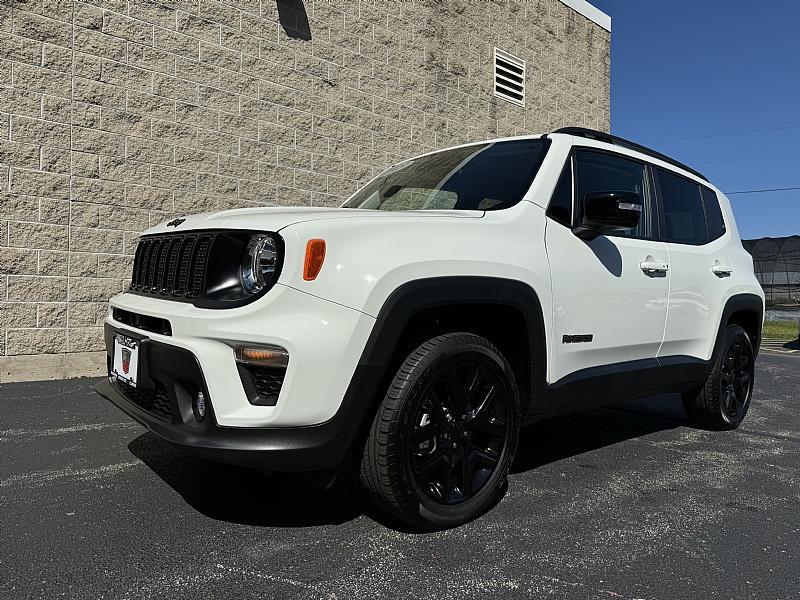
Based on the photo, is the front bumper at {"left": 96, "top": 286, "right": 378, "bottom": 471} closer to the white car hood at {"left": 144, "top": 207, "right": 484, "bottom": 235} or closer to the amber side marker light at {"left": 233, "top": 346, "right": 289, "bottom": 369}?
the amber side marker light at {"left": 233, "top": 346, "right": 289, "bottom": 369}

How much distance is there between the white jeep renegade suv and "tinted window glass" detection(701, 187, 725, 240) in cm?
83

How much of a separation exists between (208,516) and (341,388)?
937 mm

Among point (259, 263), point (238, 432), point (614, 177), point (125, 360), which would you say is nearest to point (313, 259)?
point (259, 263)

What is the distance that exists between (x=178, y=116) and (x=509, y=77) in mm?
6051

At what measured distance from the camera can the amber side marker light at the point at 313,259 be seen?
240 cm

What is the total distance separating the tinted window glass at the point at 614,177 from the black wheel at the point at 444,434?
48.1 inches

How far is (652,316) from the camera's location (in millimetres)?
3816

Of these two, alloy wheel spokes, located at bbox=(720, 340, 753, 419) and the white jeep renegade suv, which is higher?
the white jeep renegade suv

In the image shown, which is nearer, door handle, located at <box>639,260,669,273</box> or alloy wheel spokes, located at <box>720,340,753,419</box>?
door handle, located at <box>639,260,669,273</box>

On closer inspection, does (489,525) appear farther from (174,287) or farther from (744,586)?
(174,287)

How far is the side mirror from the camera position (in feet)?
10.6

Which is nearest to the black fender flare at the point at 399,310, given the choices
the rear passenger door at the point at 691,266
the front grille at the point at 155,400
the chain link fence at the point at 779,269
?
the front grille at the point at 155,400

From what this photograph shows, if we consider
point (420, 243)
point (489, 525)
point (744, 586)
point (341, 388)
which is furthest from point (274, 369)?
point (744, 586)

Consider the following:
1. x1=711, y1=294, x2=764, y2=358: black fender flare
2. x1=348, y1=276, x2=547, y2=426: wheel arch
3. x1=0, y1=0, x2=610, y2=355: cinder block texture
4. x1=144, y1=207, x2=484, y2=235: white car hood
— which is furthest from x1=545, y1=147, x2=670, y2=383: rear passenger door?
x1=0, y1=0, x2=610, y2=355: cinder block texture
